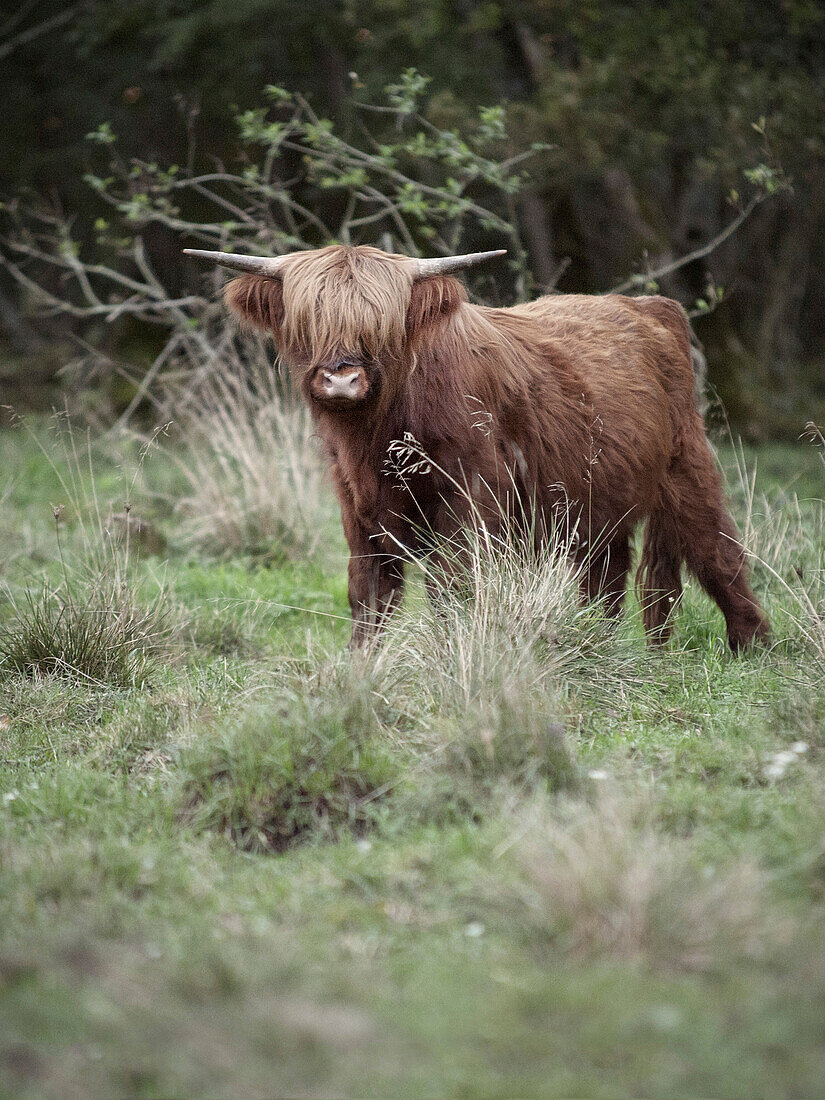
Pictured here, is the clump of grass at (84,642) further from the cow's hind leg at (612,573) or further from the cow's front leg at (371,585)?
the cow's hind leg at (612,573)

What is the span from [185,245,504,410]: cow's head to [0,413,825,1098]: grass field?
0.88 meters

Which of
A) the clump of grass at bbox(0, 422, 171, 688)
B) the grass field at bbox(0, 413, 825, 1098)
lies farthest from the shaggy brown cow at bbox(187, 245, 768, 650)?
the clump of grass at bbox(0, 422, 171, 688)

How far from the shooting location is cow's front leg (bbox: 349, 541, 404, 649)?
15.2 ft

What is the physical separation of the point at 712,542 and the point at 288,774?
288cm

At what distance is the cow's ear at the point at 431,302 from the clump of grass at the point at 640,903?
96.0 inches

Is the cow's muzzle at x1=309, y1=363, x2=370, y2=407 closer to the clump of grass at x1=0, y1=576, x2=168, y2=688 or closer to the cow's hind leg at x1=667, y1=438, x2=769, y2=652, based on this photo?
the clump of grass at x1=0, y1=576, x2=168, y2=688

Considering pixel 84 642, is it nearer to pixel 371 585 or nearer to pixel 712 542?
pixel 371 585

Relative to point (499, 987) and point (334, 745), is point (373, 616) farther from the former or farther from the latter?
point (499, 987)

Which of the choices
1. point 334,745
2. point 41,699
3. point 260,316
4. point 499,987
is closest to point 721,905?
point 499,987

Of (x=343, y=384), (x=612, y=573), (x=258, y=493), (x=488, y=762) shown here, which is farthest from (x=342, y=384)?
(x=258, y=493)

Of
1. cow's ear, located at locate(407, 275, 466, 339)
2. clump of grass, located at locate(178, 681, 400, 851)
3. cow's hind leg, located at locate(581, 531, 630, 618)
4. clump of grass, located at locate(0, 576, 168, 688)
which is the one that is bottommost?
cow's hind leg, located at locate(581, 531, 630, 618)

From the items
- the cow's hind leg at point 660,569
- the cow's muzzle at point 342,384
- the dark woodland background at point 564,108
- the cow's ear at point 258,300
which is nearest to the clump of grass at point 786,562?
the cow's hind leg at point 660,569

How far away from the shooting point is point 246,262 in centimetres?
466

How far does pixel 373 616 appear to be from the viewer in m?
4.65
